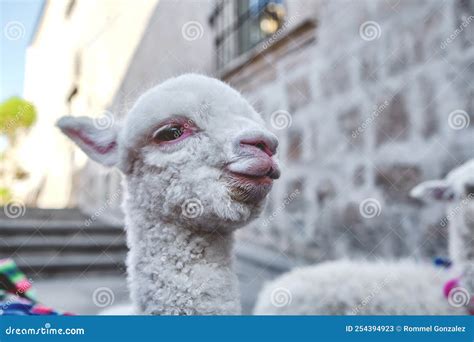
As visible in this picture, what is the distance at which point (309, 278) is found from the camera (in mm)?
1353

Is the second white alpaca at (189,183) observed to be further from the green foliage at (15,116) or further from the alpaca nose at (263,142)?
the green foliage at (15,116)

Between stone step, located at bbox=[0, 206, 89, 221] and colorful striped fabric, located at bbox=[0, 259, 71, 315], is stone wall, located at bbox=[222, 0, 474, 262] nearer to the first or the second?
stone step, located at bbox=[0, 206, 89, 221]

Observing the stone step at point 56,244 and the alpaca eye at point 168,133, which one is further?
the stone step at point 56,244

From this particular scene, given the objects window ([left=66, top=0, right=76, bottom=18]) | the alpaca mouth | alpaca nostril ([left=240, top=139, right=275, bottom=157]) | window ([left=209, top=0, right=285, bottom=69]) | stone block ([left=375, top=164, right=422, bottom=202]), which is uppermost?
window ([left=209, top=0, right=285, bottom=69])

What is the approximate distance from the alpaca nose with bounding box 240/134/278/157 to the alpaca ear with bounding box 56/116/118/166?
24cm

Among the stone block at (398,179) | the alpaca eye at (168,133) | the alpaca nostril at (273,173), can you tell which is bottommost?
the alpaca nostril at (273,173)

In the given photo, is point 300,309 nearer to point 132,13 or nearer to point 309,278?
point 309,278

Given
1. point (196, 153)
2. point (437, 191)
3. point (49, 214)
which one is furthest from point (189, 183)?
point (49, 214)

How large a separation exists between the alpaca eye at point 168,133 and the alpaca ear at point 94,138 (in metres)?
0.10

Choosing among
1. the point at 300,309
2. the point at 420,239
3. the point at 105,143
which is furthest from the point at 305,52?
the point at 105,143

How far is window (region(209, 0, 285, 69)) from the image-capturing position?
8.43ft

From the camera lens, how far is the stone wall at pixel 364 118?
1.73 m

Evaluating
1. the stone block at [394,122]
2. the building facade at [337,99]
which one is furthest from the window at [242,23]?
the stone block at [394,122]

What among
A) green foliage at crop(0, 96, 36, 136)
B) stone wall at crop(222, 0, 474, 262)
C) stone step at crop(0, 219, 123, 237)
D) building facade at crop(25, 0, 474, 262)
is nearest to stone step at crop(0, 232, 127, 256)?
stone step at crop(0, 219, 123, 237)
